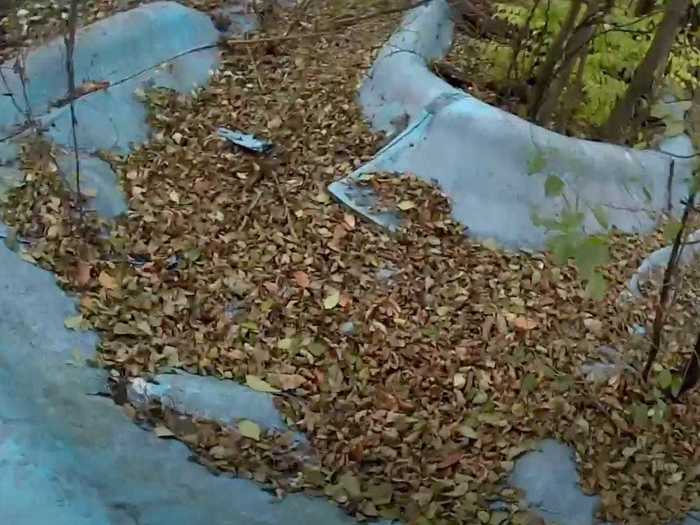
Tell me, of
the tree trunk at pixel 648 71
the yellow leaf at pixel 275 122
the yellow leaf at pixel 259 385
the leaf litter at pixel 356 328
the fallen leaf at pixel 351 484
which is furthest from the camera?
the yellow leaf at pixel 275 122

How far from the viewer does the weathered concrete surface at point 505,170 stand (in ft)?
13.1

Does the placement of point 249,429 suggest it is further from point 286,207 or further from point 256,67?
point 256,67

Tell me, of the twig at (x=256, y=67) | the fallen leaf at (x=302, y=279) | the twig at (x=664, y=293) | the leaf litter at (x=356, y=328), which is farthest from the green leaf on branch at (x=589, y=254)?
the twig at (x=256, y=67)

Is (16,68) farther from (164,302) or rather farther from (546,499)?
(546,499)

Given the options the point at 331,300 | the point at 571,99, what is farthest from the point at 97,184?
the point at 571,99

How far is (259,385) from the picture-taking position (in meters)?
3.05

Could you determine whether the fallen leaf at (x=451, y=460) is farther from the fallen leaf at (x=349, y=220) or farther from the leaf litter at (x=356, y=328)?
the fallen leaf at (x=349, y=220)

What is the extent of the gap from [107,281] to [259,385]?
2.33ft

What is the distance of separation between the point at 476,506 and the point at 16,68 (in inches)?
101

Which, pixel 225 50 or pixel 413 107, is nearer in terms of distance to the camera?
pixel 413 107

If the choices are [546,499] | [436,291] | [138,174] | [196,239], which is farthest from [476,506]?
[138,174]

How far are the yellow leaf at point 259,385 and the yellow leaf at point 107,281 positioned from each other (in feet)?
2.04

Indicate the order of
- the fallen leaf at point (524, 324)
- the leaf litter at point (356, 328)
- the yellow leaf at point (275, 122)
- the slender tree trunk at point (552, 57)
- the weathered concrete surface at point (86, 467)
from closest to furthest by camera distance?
1. the weathered concrete surface at point (86, 467)
2. the leaf litter at point (356, 328)
3. the fallen leaf at point (524, 324)
4. the slender tree trunk at point (552, 57)
5. the yellow leaf at point (275, 122)

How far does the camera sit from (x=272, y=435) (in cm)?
290
